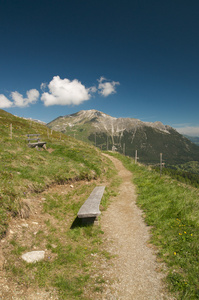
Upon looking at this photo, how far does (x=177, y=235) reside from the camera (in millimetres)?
6281

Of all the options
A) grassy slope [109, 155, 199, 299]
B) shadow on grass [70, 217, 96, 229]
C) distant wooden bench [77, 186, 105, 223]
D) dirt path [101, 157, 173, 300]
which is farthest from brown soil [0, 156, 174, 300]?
distant wooden bench [77, 186, 105, 223]

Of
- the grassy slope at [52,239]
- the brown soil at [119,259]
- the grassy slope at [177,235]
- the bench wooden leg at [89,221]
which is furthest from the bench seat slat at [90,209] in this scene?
the grassy slope at [177,235]

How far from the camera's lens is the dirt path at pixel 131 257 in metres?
4.33

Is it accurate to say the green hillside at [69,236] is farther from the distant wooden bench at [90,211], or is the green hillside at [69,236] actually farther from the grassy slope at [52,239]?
the distant wooden bench at [90,211]

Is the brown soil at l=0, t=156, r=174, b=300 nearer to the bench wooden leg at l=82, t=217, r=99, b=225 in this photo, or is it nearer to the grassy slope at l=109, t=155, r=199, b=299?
the grassy slope at l=109, t=155, r=199, b=299

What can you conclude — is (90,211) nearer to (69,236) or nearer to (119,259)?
(69,236)

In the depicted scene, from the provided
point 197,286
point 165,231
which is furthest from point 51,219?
point 197,286

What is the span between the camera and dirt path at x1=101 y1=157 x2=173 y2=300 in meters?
4.33

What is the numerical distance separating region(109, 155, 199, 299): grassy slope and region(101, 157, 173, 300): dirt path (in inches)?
15.9

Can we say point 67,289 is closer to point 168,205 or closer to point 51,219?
point 51,219

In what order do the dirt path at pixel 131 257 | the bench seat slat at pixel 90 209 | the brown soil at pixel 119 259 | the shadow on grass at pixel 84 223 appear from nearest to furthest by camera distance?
the brown soil at pixel 119 259 → the dirt path at pixel 131 257 → the bench seat slat at pixel 90 209 → the shadow on grass at pixel 84 223

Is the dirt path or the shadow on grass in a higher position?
the shadow on grass

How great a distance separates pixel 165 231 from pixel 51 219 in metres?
5.28

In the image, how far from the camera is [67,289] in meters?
4.24
